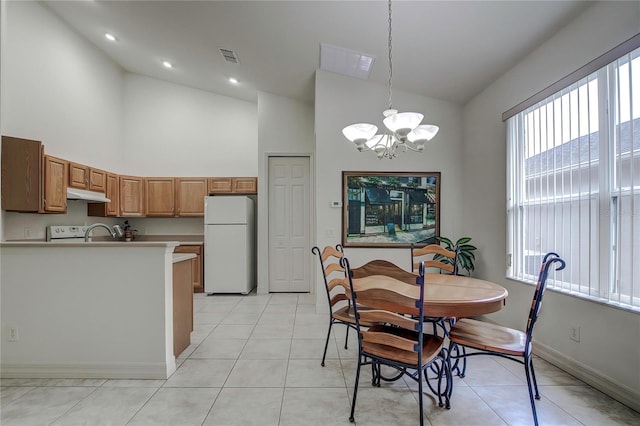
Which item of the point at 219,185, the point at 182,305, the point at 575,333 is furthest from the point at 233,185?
the point at 575,333

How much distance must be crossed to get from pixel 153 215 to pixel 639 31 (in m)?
6.16

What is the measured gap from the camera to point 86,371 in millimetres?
2322

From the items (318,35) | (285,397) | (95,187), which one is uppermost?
(318,35)

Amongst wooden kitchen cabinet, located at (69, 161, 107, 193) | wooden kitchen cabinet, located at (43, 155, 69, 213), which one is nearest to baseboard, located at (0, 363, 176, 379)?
wooden kitchen cabinet, located at (43, 155, 69, 213)

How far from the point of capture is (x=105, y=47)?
A: 15.6 ft

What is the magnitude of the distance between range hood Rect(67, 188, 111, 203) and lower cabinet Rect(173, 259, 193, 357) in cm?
218

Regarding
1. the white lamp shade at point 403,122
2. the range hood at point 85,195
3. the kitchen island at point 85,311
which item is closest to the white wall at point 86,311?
the kitchen island at point 85,311

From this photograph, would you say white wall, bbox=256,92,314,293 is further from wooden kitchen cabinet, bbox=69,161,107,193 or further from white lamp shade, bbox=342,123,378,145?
white lamp shade, bbox=342,123,378,145

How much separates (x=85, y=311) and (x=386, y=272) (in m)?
2.35

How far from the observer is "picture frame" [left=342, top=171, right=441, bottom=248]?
4.08 meters

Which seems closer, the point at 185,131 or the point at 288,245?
the point at 288,245

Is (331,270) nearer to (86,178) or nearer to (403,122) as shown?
(403,122)

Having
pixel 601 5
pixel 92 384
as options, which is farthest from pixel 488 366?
pixel 92 384

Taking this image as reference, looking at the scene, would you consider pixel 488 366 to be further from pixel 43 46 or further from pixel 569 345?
pixel 43 46
